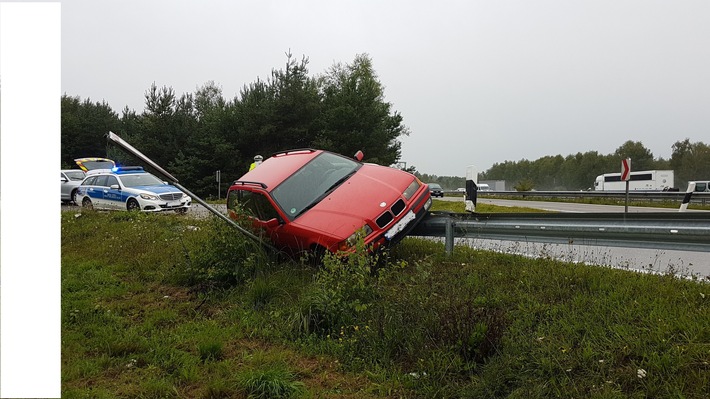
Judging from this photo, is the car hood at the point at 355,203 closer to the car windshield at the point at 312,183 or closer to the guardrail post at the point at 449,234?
the car windshield at the point at 312,183

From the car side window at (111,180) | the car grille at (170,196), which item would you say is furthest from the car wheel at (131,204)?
the car side window at (111,180)

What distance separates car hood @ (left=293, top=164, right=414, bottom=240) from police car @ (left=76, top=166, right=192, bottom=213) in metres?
9.58

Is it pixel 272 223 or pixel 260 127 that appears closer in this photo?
pixel 272 223

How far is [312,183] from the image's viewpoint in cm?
617

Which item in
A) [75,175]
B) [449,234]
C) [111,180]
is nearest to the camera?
[449,234]

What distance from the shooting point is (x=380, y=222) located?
17.4 ft

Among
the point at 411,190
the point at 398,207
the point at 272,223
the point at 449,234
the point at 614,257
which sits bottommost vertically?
the point at 614,257

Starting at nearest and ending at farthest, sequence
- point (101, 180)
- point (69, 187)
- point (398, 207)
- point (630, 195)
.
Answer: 1. point (398, 207)
2. point (101, 180)
3. point (69, 187)
4. point (630, 195)

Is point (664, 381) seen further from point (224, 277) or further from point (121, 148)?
point (121, 148)

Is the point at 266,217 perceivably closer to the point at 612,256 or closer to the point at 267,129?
the point at 612,256

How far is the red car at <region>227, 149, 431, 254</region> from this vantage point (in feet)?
17.1

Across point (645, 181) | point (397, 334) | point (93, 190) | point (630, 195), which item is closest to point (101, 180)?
point (93, 190)

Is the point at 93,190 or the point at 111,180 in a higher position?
the point at 111,180

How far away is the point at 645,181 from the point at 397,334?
5112 cm
